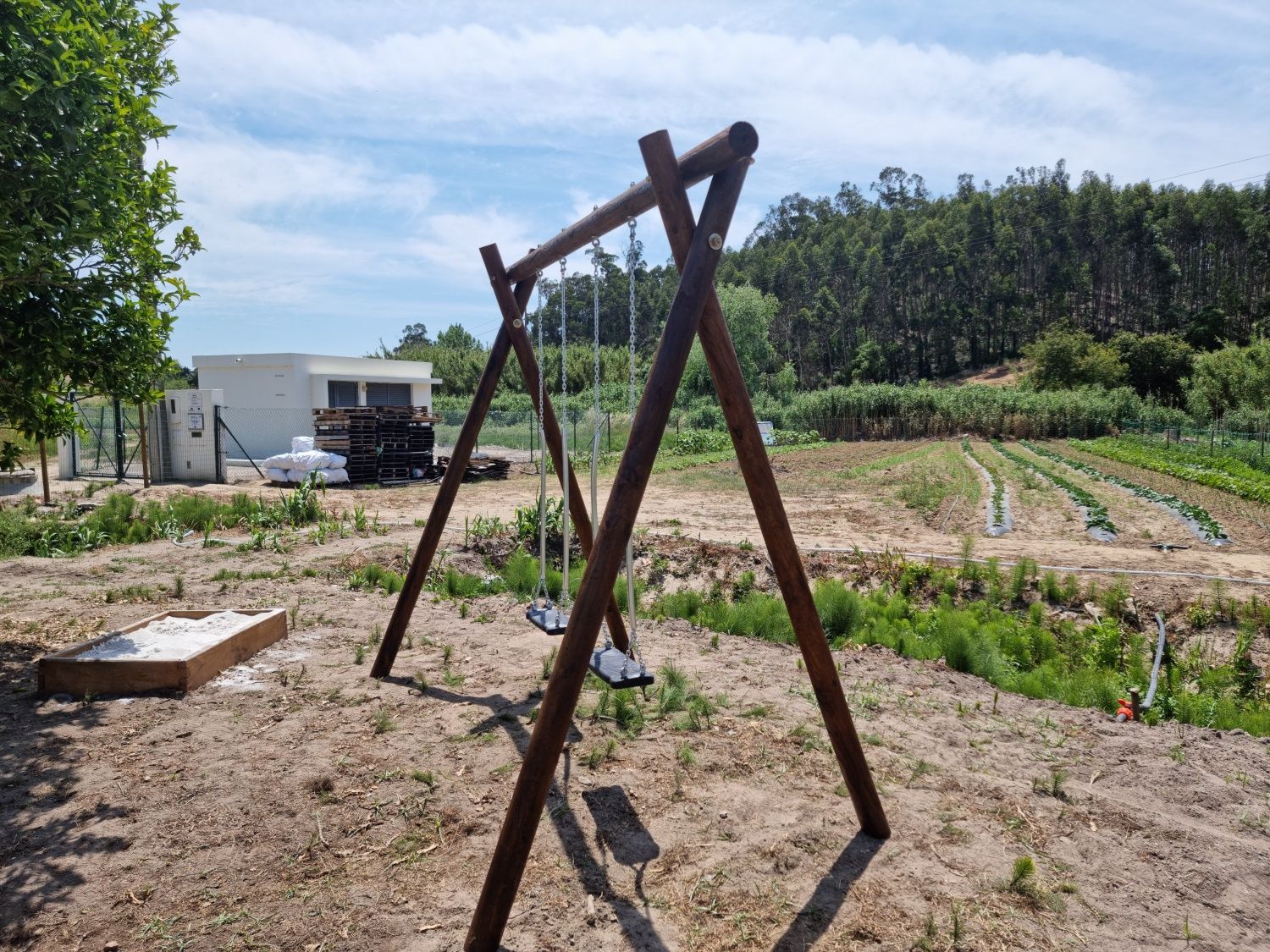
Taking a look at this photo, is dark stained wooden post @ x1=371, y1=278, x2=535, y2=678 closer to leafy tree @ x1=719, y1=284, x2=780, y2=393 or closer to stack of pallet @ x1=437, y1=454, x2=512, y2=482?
stack of pallet @ x1=437, y1=454, x2=512, y2=482

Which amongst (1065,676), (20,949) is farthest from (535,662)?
(1065,676)

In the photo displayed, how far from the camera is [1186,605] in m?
7.36

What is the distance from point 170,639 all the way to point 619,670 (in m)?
3.52

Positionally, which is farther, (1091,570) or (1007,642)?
(1091,570)

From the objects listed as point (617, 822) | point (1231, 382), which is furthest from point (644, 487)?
point (1231, 382)

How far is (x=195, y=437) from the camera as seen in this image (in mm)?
18734

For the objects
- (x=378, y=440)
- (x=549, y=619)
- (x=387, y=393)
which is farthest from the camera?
(x=387, y=393)

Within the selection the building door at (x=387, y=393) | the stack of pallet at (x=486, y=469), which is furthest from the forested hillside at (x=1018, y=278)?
the stack of pallet at (x=486, y=469)

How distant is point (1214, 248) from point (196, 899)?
313 feet

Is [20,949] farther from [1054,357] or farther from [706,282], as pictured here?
[1054,357]

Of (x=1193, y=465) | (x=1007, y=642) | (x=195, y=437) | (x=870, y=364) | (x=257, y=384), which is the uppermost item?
(x=870, y=364)

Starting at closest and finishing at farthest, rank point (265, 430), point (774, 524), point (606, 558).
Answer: point (606, 558) → point (774, 524) → point (265, 430)

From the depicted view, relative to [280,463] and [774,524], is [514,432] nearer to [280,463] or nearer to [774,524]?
[280,463]

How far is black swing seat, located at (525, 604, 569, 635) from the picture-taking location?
13.6 feet
